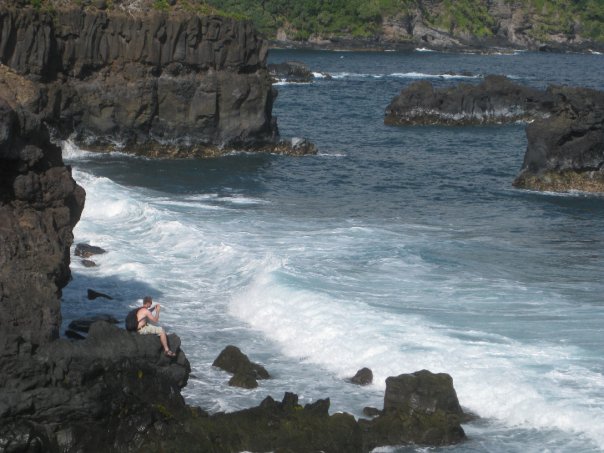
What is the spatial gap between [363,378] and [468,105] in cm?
4899

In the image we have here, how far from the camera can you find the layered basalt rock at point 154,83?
48.9 meters

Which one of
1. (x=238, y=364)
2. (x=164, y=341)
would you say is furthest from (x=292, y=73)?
(x=164, y=341)

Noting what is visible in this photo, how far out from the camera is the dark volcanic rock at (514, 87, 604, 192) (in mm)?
42562

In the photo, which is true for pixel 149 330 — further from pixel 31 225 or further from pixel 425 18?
pixel 425 18

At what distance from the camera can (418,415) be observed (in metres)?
17.7

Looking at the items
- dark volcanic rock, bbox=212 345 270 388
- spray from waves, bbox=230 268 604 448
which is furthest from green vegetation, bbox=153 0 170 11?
dark volcanic rock, bbox=212 345 270 388

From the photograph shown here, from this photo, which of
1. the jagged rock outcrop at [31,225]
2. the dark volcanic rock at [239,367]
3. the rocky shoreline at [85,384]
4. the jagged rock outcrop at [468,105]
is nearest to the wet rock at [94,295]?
the rocky shoreline at [85,384]

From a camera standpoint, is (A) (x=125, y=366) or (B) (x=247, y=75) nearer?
(A) (x=125, y=366)

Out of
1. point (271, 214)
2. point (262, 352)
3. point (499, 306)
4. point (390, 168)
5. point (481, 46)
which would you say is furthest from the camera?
point (481, 46)

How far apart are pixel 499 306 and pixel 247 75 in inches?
1107

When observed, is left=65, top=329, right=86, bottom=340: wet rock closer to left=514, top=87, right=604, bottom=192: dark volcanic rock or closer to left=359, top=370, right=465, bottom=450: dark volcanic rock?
left=359, top=370, right=465, bottom=450: dark volcanic rock

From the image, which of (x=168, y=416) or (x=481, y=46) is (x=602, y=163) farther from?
(x=481, y=46)

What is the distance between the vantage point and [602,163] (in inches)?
1695

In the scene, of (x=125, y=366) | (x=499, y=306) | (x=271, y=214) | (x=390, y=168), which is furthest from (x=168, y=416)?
(x=390, y=168)
